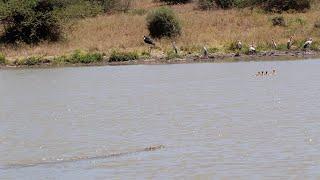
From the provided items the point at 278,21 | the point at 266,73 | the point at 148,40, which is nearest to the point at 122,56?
the point at 148,40

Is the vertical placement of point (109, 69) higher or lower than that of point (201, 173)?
lower

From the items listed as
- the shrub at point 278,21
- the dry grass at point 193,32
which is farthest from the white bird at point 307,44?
the shrub at point 278,21

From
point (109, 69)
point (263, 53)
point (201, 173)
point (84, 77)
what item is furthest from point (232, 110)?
point (263, 53)

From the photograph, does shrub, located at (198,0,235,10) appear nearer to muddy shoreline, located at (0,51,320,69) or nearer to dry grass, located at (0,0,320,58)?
dry grass, located at (0,0,320,58)

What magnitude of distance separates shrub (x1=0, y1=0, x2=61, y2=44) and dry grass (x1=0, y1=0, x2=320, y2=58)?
0.90 metres

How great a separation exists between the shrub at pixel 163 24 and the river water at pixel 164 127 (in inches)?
569

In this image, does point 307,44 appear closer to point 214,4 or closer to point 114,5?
point 214,4

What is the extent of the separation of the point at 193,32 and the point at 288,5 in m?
9.03

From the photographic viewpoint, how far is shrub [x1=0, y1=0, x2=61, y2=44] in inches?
1772

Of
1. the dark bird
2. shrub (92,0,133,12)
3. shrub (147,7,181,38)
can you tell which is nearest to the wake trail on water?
the dark bird

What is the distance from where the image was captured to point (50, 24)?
45500 millimetres

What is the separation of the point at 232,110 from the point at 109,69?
17545 millimetres

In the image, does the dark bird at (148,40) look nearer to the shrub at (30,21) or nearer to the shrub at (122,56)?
the shrub at (122,56)

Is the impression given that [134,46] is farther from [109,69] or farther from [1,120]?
[1,120]
